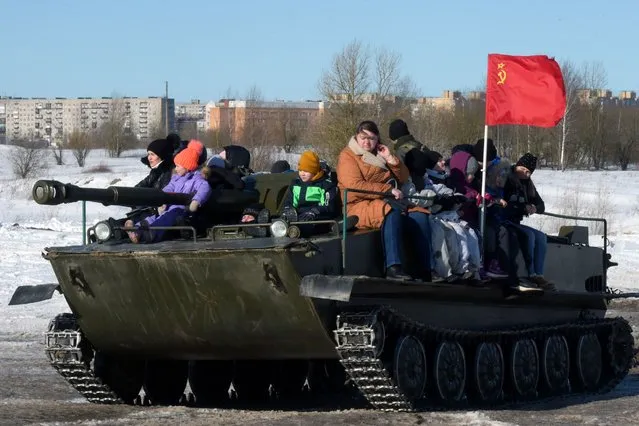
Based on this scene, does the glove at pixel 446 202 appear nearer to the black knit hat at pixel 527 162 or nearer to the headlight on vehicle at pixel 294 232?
the black knit hat at pixel 527 162

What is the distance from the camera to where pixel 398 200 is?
38.0 ft

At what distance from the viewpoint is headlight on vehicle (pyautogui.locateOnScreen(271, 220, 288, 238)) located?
10680mm

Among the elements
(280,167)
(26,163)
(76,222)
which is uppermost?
(280,167)

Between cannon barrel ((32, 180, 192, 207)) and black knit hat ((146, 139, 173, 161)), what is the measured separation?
3.35 ft

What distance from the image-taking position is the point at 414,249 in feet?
38.7

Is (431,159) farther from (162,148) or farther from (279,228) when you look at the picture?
(279,228)

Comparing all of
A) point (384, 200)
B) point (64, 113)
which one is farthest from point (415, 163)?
point (64, 113)

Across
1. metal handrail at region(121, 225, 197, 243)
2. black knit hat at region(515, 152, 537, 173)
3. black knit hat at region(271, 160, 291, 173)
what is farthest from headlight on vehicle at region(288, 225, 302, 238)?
black knit hat at region(515, 152, 537, 173)

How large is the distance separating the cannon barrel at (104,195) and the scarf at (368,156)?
4.60ft

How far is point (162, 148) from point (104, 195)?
1702 mm

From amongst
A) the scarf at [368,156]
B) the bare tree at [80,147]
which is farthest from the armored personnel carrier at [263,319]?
the bare tree at [80,147]

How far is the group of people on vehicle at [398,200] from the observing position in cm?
1141

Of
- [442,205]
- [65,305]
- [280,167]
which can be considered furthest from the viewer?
[65,305]

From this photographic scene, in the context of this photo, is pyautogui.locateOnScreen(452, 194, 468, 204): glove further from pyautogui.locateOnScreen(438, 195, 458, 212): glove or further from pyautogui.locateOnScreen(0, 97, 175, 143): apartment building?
pyautogui.locateOnScreen(0, 97, 175, 143): apartment building
